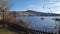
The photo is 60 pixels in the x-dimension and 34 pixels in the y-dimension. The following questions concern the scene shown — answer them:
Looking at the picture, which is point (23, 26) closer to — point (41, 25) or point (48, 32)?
point (41, 25)

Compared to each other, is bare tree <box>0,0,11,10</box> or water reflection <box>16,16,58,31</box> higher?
bare tree <box>0,0,11,10</box>

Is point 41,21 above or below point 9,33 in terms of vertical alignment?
above

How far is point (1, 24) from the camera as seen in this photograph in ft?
17.7

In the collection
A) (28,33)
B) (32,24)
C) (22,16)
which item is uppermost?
(22,16)

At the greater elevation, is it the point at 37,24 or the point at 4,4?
the point at 4,4

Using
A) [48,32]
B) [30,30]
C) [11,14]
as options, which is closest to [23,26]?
[30,30]

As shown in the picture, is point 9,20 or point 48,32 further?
point 9,20

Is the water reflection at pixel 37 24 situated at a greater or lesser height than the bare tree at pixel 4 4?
lesser

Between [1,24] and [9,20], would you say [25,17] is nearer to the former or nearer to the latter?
[9,20]

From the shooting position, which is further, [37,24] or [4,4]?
[4,4]

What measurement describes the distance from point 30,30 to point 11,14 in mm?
991

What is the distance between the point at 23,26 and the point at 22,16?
1.49 ft

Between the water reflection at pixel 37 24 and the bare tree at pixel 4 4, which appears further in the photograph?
the bare tree at pixel 4 4

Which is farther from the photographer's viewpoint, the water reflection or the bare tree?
the bare tree
